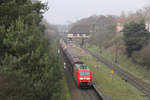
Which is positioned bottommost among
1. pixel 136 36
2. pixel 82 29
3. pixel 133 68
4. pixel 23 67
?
pixel 133 68

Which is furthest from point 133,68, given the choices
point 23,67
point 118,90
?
point 23,67

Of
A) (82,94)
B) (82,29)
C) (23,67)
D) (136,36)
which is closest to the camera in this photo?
(23,67)

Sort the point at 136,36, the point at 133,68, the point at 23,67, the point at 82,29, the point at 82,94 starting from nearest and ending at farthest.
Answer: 1. the point at 23,67
2. the point at 82,94
3. the point at 133,68
4. the point at 136,36
5. the point at 82,29

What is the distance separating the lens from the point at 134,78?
25797mm

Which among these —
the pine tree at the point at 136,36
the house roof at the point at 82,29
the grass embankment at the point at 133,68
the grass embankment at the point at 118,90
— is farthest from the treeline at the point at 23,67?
the house roof at the point at 82,29

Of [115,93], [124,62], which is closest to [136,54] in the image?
[124,62]

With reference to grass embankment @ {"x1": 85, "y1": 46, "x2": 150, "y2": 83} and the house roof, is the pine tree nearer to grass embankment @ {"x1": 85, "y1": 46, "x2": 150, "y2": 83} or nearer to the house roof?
grass embankment @ {"x1": 85, "y1": 46, "x2": 150, "y2": 83}

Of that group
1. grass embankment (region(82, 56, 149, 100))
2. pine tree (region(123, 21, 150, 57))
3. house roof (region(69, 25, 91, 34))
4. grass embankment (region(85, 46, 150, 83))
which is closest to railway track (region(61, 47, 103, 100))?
grass embankment (region(82, 56, 149, 100))

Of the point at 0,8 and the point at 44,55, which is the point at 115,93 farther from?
the point at 0,8

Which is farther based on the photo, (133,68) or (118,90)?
(133,68)

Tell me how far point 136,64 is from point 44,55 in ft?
81.7

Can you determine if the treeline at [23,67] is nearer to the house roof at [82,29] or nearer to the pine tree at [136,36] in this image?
the pine tree at [136,36]

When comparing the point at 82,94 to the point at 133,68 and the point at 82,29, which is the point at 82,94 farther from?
the point at 82,29

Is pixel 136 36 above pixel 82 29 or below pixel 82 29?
below
